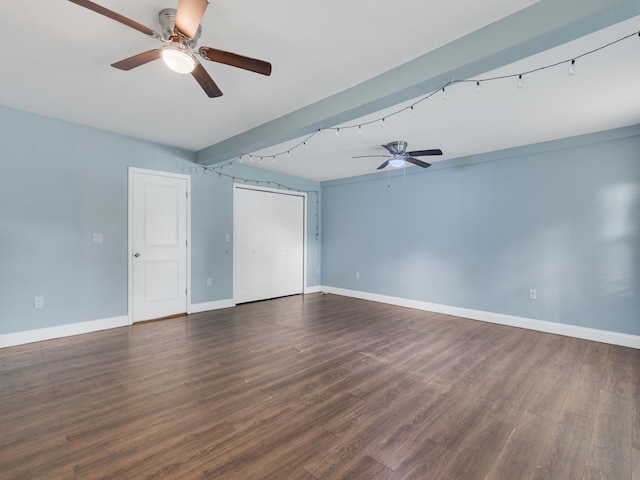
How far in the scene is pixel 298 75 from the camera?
252cm

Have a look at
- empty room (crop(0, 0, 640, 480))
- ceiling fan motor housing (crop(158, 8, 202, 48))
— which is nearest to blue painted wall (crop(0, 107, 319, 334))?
empty room (crop(0, 0, 640, 480))

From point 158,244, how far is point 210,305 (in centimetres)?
135

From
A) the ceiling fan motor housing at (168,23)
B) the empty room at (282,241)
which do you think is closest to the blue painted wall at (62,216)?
the empty room at (282,241)

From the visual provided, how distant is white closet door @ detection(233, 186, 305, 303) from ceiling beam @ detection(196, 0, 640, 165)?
9.03 feet

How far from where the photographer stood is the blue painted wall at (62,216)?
11.0 feet

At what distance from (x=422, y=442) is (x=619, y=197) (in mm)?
3933

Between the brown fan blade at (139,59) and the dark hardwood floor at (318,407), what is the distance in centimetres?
244

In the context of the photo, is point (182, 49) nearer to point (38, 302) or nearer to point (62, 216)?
point (62, 216)

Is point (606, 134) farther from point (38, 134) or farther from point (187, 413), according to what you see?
point (38, 134)

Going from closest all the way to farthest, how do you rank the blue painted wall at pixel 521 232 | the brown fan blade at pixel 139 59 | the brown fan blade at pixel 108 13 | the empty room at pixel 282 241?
1. the brown fan blade at pixel 108 13
2. the empty room at pixel 282 241
3. the brown fan blade at pixel 139 59
4. the blue painted wall at pixel 521 232

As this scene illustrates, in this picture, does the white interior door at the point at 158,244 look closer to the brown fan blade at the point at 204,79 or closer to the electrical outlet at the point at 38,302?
the electrical outlet at the point at 38,302

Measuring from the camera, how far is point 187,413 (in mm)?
2125

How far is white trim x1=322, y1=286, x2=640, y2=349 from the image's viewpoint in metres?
3.58

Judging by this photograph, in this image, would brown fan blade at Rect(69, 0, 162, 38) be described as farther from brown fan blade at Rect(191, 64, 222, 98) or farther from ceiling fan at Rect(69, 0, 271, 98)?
brown fan blade at Rect(191, 64, 222, 98)
